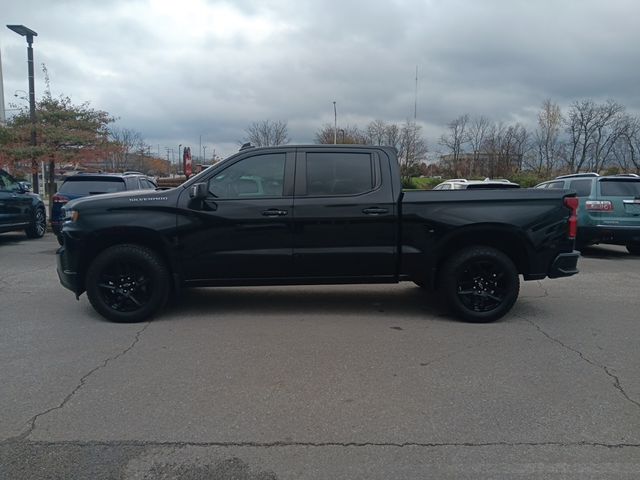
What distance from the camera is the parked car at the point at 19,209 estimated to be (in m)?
11.7

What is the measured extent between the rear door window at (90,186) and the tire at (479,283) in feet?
27.8

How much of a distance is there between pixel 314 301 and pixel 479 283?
2.17 meters

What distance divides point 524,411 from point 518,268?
2.74 m

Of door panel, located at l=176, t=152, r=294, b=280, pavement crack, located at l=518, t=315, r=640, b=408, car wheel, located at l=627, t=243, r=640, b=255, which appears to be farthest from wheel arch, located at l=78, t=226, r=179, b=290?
car wheel, located at l=627, t=243, r=640, b=255

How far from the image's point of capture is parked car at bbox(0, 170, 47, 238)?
11.7 metres

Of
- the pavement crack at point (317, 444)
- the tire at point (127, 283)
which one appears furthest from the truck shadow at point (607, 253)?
the tire at point (127, 283)

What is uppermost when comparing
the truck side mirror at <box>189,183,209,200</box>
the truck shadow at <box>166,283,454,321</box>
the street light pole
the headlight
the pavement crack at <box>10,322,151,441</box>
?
the street light pole

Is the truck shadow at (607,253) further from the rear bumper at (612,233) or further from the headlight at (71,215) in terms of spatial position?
the headlight at (71,215)

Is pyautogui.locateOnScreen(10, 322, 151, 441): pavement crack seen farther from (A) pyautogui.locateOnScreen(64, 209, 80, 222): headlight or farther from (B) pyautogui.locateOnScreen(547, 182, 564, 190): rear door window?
(B) pyautogui.locateOnScreen(547, 182, 564, 190): rear door window

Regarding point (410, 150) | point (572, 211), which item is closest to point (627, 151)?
point (410, 150)

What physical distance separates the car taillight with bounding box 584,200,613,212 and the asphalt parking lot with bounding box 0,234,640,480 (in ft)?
14.6

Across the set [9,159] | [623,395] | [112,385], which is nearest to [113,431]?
[112,385]

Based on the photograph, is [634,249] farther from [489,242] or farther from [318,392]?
[318,392]

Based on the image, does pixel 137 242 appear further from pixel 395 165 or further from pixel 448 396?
pixel 448 396
